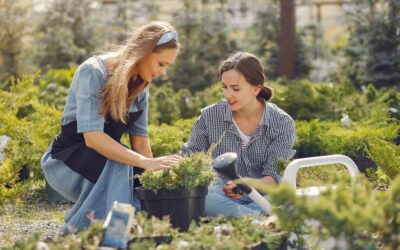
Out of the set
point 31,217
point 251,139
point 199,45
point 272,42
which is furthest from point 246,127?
point 272,42

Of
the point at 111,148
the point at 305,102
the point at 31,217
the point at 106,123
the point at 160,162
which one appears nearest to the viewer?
the point at 160,162

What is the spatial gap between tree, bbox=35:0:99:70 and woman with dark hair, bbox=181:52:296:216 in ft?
21.3

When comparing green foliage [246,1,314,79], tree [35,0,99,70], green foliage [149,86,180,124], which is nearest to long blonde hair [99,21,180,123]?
green foliage [149,86,180,124]

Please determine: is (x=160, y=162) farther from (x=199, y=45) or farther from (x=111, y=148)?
(x=199, y=45)

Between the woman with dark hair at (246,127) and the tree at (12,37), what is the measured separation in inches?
247

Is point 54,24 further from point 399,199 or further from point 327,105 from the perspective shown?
point 399,199

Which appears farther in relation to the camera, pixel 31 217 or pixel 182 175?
pixel 31 217

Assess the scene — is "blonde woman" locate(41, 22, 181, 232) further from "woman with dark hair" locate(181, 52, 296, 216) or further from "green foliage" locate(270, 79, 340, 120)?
"green foliage" locate(270, 79, 340, 120)

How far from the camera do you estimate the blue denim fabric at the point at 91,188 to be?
168 inches

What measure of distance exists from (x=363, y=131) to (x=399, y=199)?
3.45 metres

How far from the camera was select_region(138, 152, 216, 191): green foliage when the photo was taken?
3869 millimetres

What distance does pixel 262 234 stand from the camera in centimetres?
336

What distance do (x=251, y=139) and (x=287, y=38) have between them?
585 cm

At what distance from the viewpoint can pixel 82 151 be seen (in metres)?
4.43
